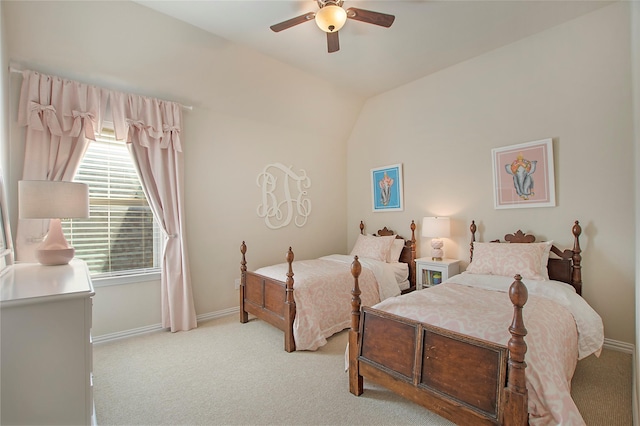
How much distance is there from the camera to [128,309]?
310 centimetres

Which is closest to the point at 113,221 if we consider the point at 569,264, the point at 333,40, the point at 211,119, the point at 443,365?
the point at 211,119

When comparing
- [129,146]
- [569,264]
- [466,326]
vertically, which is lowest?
[466,326]

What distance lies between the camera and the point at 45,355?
124cm

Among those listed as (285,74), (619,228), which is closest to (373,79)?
(285,74)

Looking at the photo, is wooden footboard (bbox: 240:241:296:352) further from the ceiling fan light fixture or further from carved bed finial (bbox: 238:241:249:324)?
the ceiling fan light fixture

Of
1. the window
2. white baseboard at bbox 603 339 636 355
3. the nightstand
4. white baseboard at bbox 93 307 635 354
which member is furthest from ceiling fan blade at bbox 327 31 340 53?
white baseboard at bbox 603 339 636 355

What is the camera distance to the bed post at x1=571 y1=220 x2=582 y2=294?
2.84 m

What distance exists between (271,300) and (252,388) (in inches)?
39.2

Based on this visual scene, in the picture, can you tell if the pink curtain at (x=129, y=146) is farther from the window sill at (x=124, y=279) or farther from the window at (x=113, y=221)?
the window at (x=113, y=221)

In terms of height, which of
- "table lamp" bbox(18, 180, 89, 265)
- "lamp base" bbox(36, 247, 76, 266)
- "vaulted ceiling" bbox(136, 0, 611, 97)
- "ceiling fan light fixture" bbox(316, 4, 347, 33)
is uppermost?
"vaulted ceiling" bbox(136, 0, 611, 97)

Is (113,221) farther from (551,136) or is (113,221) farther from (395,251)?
Result: (551,136)

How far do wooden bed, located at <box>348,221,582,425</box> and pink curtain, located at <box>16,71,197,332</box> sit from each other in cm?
221

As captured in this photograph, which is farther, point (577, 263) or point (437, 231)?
point (437, 231)

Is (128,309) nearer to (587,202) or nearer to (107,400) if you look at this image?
(107,400)
